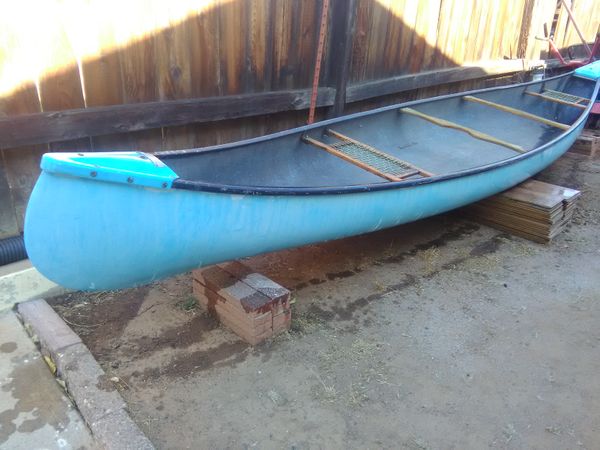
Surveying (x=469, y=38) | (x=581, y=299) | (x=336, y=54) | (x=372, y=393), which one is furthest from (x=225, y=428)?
(x=469, y=38)

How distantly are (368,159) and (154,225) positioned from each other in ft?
7.41

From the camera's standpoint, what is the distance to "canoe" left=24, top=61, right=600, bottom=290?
2264mm

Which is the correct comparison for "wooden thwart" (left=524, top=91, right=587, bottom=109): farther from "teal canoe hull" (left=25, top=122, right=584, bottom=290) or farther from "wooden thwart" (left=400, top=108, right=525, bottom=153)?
"teal canoe hull" (left=25, top=122, right=584, bottom=290)

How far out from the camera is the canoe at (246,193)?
2.26 meters

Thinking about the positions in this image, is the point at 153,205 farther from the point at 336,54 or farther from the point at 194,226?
the point at 336,54

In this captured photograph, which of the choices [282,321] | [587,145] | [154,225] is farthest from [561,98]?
[154,225]

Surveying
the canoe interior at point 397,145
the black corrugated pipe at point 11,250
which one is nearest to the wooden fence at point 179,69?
the black corrugated pipe at point 11,250

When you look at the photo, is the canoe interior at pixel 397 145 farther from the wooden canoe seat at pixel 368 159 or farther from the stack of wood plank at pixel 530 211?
the stack of wood plank at pixel 530 211

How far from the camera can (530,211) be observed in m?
4.70

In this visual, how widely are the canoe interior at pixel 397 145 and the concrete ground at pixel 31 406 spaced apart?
143 centimetres

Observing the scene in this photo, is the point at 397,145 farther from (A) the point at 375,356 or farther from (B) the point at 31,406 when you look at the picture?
(B) the point at 31,406

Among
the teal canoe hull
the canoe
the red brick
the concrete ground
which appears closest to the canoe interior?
the canoe

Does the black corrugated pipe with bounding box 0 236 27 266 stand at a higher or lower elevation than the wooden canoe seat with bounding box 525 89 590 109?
lower

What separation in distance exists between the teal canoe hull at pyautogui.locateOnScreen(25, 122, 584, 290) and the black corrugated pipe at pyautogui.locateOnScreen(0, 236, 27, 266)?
4.68 ft
